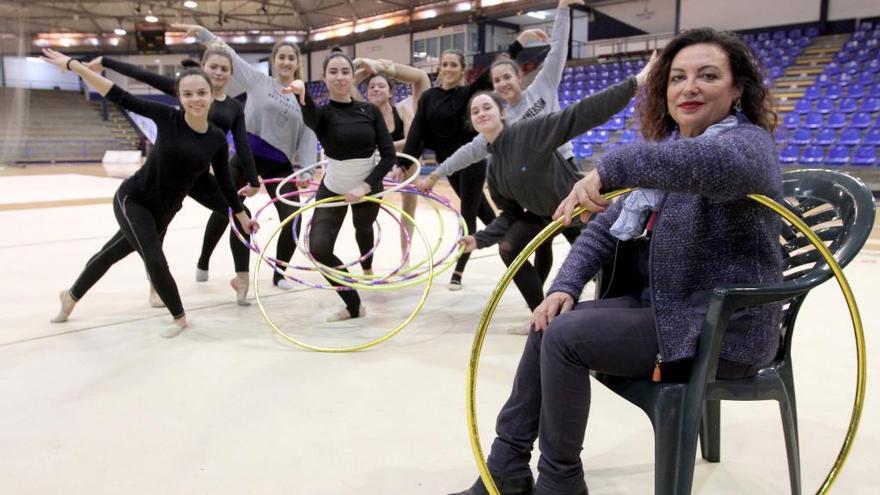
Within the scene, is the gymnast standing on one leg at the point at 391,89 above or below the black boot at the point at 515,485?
above

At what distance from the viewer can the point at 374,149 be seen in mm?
3617

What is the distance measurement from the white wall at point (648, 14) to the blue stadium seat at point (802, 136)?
6358mm

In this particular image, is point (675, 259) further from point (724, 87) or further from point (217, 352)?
point (217, 352)

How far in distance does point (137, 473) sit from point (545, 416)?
48.8 inches

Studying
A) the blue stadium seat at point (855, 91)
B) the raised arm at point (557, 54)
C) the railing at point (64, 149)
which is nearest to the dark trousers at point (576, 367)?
the raised arm at point (557, 54)

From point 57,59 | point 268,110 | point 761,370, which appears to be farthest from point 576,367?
point 268,110

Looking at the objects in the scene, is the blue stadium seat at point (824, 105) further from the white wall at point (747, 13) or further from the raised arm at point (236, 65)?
the raised arm at point (236, 65)

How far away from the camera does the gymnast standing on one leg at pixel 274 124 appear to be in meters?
4.05

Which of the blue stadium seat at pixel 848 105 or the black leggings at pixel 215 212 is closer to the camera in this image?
the black leggings at pixel 215 212

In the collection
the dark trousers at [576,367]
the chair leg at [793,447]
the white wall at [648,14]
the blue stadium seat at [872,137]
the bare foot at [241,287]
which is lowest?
the bare foot at [241,287]

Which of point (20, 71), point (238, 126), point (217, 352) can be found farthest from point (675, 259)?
point (20, 71)

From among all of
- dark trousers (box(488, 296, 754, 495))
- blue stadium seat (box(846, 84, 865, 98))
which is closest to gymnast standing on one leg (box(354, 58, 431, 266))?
dark trousers (box(488, 296, 754, 495))

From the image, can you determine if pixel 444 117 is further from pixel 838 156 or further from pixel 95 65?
pixel 838 156

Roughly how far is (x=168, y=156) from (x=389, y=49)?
68.8 feet
